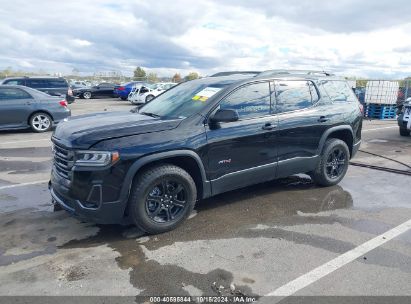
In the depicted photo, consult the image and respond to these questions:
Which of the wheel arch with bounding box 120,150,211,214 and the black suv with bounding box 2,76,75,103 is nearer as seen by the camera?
the wheel arch with bounding box 120,150,211,214

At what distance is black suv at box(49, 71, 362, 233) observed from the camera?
147 inches

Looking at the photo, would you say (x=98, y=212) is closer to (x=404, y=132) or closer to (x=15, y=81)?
(x=404, y=132)

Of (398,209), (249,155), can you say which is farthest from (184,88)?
(398,209)

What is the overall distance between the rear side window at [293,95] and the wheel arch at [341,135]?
55cm

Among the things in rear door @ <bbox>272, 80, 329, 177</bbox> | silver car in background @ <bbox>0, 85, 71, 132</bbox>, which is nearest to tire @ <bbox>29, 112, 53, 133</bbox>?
silver car in background @ <bbox>0, 85, 71, 132</bbox>

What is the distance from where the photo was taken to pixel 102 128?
391 centimetres

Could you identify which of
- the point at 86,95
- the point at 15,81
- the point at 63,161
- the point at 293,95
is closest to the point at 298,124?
the point at 293,95

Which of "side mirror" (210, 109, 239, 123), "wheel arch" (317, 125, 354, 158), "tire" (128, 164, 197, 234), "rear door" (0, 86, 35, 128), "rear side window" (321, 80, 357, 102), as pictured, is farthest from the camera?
"rear door" (0, 86, 35, 128)

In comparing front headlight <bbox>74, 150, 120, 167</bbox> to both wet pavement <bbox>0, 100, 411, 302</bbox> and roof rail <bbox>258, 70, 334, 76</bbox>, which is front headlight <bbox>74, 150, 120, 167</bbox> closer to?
wet pavement <bbox>0, 100, 411, 302</bbox>

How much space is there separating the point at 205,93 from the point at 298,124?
144 cm

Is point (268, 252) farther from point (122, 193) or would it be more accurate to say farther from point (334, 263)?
point (122, 193)

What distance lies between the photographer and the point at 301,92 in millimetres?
5383

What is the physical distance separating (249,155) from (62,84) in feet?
57.7

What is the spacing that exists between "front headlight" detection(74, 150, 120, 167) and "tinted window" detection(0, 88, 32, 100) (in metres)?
8.85
